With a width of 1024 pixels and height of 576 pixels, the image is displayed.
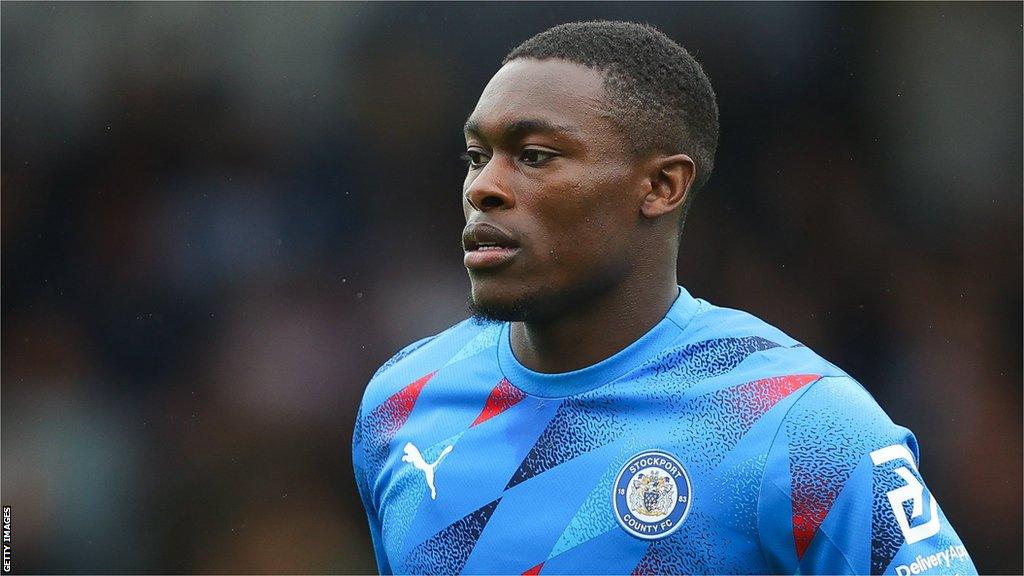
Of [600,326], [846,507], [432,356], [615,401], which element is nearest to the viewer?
[846,507]

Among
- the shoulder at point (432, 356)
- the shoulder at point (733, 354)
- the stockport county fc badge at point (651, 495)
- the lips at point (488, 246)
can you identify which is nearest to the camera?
the stockport county fc badge at point (651, 495)

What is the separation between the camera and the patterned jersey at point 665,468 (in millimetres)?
2402

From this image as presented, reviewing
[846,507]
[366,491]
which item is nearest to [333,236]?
[366,491]

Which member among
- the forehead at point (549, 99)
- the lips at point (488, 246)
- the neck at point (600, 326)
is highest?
the forehead at point (549, 99)

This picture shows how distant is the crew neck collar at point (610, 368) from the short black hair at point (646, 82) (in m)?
0.36

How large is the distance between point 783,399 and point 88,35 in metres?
5.40

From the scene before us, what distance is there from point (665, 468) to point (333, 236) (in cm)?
420

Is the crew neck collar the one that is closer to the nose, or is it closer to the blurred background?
the nose

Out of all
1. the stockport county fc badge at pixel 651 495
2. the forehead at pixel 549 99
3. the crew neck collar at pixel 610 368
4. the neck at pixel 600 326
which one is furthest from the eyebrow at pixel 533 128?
the stockport county fc badge at pixel 651 495

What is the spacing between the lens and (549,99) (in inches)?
109

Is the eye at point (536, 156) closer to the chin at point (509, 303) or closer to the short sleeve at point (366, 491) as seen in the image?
the chin at point (509, 303)

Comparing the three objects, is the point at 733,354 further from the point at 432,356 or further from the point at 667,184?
the point at 432,356

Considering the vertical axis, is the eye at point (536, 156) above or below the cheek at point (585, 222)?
above

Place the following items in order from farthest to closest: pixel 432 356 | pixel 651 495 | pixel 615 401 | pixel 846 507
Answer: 1. pixel 432 356
2. pixel 615 401
3. pixel 651 495
4. pixel 846 507
